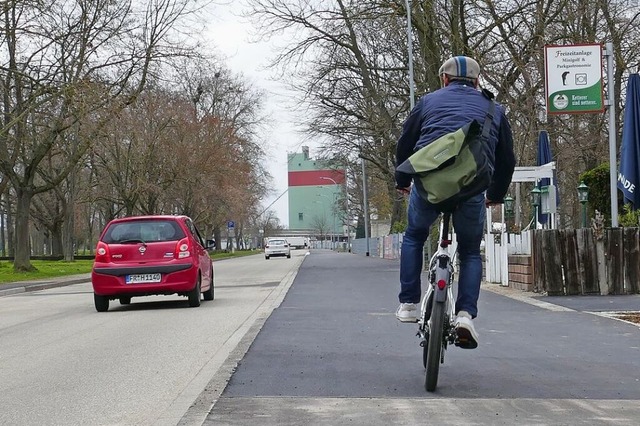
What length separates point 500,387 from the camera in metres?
6.25

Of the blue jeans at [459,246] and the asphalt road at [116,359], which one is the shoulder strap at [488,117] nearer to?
the blue jeans at [459,246]

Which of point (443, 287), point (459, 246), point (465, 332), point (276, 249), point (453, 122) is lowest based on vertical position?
point (276, 249)

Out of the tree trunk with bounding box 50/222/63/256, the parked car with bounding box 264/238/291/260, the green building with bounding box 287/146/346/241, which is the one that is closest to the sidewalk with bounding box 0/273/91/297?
the parked car with bounding box 264/238/291/260

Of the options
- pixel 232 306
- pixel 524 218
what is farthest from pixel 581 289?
pixel 524 218

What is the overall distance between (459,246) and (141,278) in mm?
9347

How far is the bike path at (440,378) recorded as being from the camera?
5344 millimetres

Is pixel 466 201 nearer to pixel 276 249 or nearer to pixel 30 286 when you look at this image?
pixel 30 286

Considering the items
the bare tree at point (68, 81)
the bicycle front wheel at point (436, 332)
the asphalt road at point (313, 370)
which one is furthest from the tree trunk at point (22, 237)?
the bicycle front wheel at point (436, 332)

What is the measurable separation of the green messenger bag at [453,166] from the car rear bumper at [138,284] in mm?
9435

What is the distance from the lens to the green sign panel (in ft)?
55.9

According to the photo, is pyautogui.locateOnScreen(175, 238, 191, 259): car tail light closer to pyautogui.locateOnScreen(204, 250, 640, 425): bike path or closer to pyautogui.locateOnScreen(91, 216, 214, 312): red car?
pyautogui.locateOnScreen(91, 216, 214, 312): red car

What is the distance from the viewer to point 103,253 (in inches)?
585

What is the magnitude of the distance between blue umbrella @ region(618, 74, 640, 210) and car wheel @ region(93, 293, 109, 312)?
29.0 ft

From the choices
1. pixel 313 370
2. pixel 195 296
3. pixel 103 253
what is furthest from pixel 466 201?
pixel 103 253
